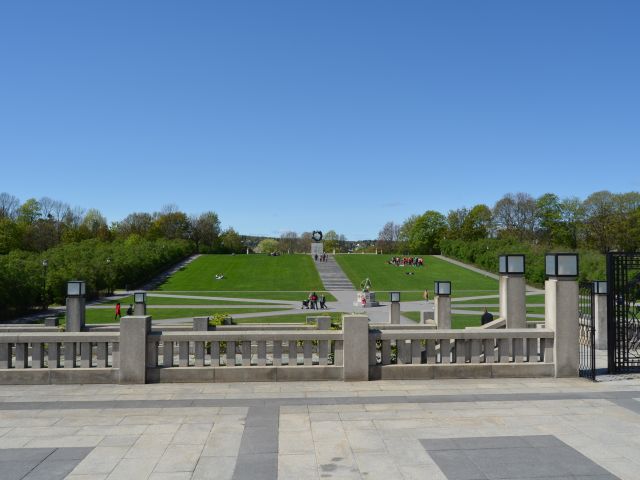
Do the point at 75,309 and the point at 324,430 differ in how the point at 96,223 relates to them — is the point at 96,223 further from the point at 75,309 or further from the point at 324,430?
the point at 324,430

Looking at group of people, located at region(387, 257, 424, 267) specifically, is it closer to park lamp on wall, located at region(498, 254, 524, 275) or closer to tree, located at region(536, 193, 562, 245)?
tree, located at region(536, 193, 562, 245)

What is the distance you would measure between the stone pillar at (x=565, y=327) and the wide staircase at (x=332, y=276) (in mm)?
51533

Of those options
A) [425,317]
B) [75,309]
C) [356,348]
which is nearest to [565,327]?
[356,348]

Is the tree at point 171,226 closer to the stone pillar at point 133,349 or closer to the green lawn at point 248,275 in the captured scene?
the green lawn at point 248,275

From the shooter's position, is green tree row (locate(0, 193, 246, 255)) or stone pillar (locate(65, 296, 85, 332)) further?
green tree row (locate(0, 193, 246, 255))

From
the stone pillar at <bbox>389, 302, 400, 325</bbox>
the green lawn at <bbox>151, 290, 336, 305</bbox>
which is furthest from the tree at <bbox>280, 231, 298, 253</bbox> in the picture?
the stone pillar at <bbox>389, 302, 400, 325</bbox>

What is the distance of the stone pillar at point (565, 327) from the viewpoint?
11.7 m

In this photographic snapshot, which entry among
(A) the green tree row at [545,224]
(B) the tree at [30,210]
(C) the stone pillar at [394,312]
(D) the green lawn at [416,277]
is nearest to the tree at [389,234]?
(A) the green tree row at [545,224]

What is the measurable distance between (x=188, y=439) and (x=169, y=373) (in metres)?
3.85

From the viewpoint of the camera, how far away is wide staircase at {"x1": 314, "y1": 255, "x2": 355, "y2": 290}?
213 feet

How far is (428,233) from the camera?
127250 millimetres

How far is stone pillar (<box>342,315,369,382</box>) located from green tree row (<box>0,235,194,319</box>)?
3375 centimetres

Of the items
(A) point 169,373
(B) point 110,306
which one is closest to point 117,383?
(A) point 169,373

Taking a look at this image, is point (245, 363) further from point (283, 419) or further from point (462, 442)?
point (462, 442)
